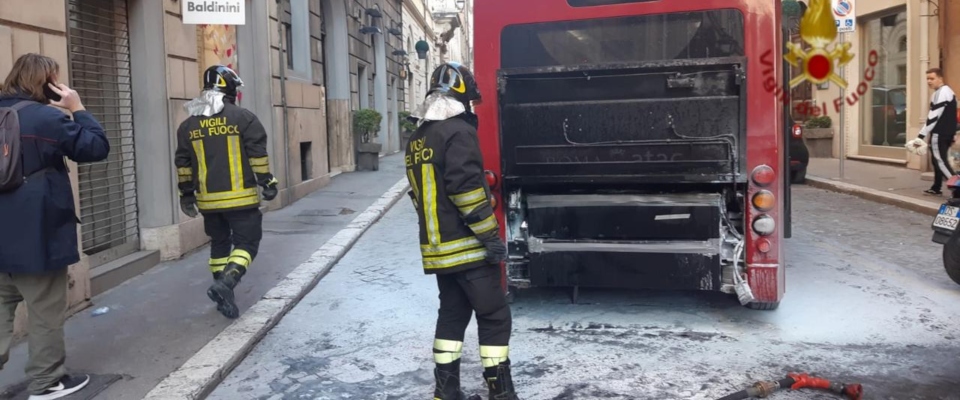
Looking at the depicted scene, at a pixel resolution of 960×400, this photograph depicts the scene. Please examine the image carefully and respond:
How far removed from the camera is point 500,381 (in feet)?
12.7

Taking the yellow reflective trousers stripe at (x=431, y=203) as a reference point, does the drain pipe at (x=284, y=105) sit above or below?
above

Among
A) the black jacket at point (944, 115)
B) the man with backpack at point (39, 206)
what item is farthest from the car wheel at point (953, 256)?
the man with backpack at point (39, 206)

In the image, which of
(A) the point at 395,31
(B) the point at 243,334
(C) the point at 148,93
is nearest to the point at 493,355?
(B) the point at 243,334

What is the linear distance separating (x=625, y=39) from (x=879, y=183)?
9956mm

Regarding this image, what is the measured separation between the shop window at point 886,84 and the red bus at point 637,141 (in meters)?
12.5

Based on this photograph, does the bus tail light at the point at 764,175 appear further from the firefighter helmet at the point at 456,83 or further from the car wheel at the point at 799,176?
the car wheel at the point at 799,176

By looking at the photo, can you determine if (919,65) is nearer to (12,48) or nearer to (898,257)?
(898,257)

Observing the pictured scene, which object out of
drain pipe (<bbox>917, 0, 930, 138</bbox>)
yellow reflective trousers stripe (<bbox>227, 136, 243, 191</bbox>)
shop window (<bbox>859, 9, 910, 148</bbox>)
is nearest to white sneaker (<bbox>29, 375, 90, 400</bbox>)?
yellow reflective trousers stripe (<bbox>227, 136, 243, 191</bbox>)

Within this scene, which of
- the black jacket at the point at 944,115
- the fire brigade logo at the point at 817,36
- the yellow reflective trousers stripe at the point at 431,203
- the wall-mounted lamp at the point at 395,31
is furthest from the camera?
the wall-mounted lamp at the point at 395,31

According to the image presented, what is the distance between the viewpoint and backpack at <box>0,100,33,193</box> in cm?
383

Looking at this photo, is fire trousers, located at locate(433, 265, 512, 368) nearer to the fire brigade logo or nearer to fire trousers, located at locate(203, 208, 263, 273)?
fire trousers, located at locate(203, 208, 263, 273)

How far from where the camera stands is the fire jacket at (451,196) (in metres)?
3.76

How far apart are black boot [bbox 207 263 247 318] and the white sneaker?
126cm

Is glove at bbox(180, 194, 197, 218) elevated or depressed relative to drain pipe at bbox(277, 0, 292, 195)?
depressed
